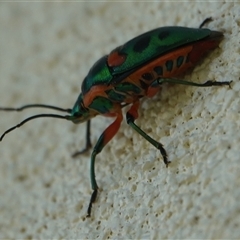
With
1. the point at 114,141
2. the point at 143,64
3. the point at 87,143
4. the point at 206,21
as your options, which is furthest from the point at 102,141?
the point at 206,21

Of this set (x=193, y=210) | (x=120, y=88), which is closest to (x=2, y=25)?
(x=120, y=88)

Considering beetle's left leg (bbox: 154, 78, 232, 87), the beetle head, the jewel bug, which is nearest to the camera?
beetle's left leg (bbox: 154, 78, 232, 87)

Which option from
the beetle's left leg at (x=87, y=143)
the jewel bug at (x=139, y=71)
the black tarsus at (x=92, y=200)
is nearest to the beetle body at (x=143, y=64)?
the jewel bug at (x=139, y=71)

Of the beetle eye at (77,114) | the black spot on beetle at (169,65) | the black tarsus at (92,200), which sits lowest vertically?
the black tarsus at (92,200)

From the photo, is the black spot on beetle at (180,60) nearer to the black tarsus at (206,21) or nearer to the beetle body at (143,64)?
the beetle body at (143,64)

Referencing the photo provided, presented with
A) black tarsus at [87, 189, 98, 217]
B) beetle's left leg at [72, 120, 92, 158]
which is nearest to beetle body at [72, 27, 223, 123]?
beetle's left leg at [72, 120, 92, 158]

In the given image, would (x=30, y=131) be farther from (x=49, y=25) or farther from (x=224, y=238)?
(x=224, y=238)

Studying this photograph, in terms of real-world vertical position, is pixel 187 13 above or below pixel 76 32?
below

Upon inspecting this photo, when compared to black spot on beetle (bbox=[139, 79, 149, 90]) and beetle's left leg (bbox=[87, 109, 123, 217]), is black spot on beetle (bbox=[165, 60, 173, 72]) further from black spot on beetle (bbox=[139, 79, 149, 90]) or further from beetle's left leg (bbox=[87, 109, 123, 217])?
beetle's left leg (bbox=[87, 109, 123, 217])

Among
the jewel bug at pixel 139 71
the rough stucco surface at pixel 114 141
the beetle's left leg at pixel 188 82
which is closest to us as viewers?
the rough stucco surface at pixel 114 141
